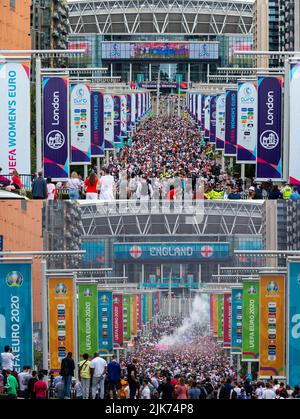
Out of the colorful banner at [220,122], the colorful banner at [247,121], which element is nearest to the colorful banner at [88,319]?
the colorful banner at [247,121]

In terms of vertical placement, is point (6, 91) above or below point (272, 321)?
above

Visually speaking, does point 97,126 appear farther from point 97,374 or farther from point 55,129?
point 97,374

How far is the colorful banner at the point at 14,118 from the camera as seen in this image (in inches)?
1199

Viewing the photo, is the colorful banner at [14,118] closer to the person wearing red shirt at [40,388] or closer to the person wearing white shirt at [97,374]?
the person wearing white shirt at [97,374]

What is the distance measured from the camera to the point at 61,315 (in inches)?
889

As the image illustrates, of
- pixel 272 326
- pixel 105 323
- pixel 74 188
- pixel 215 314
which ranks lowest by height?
pixel 215 314

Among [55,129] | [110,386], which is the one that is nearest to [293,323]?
[110,386]

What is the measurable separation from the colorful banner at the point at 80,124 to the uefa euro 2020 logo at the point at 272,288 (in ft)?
58.6

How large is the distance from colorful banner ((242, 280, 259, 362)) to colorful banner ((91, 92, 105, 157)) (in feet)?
78.4

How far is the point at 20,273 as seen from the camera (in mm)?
21500

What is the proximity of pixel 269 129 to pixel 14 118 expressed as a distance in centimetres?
643
